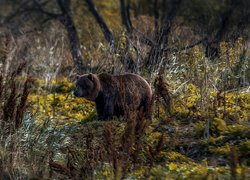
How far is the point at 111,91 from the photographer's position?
1129 cm

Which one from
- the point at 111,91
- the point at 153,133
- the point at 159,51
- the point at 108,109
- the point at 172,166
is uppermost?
the point at 159,51

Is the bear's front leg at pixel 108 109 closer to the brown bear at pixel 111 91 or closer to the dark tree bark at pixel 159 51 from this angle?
the brown bear at pixel 111 91

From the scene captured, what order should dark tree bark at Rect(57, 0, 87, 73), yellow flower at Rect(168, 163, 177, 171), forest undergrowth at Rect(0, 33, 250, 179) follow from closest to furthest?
forest undergrowth at Rect(0, 33, 250, 179) → yellow flower at Rect(168, 163, 177, 171) → dark tree bark at Rect(57, 0, 87, 73)

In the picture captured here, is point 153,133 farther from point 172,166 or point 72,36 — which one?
point 72,36

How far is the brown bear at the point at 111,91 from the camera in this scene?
10883mm

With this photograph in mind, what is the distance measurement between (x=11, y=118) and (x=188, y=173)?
2.82 meters

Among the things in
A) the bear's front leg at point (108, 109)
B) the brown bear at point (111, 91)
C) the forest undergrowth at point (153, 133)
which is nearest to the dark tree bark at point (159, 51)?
the forest undergrowth at point (153, 133)

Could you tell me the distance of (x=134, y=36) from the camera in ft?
45.2

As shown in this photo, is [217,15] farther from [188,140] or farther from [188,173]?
[188,173]

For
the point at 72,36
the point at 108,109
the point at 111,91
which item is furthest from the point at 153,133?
the point at 72,36

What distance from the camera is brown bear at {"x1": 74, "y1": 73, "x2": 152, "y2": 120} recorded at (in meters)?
10.9

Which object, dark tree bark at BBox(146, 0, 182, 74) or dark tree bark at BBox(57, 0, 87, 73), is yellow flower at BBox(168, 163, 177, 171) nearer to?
dark tree bark at BBox(146, 0, 182, 74)

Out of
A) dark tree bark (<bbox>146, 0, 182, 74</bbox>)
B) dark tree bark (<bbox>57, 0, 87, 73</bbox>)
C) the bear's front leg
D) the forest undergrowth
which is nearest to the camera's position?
the forest undergrowth

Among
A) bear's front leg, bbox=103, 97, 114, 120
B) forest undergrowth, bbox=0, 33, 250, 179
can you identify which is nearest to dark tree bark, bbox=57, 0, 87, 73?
forest undergrowth, bbox=0, 33, 250, 179
